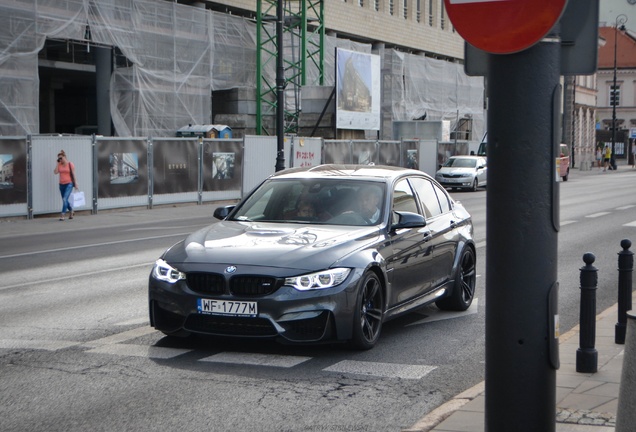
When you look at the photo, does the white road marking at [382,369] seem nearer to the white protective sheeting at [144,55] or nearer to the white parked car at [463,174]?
the white protective sheeting at [144,55]

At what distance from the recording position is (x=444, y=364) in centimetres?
814

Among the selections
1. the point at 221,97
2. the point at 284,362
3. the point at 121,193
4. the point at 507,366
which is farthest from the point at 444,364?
the point at 221,97

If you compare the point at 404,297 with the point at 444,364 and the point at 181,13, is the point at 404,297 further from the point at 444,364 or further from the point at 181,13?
the point at 181,13

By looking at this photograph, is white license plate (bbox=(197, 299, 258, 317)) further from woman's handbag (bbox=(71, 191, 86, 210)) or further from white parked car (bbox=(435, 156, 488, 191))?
white parked car (bbox=(435, 156, 488, 191))

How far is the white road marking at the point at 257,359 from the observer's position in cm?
800

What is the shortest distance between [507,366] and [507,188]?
2.18 ft

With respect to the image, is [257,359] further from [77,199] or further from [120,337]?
[77,199]

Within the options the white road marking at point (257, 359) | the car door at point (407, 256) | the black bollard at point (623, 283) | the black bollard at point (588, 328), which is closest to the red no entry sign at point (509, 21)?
the black bollard at point (588, 328)

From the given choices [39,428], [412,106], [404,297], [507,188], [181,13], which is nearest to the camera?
[507,188]

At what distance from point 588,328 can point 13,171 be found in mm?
20607

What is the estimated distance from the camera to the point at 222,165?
1326 inches

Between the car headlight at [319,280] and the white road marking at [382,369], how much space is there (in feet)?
2.02

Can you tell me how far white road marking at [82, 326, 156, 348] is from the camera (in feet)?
28.6

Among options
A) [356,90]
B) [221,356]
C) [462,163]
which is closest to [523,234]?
[221,356]
